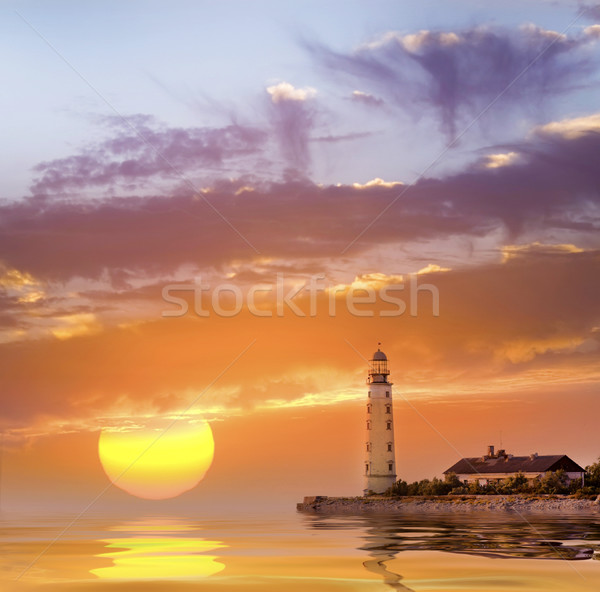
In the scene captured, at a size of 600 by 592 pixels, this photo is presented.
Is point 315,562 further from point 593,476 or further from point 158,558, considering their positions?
point 593,476

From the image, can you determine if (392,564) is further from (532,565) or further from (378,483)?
(378,483)

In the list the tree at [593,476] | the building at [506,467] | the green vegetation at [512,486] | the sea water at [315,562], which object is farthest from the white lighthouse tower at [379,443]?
the sea water at [315,562]

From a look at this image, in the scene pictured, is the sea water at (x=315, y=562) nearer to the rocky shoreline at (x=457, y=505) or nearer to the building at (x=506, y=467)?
the rocky shoreline at (x=457, y=505)

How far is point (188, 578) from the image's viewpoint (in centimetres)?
2597

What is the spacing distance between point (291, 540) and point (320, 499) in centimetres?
6447

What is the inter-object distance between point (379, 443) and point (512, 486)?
45.3 ft

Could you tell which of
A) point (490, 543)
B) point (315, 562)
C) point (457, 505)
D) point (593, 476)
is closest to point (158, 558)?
point (315, 562)

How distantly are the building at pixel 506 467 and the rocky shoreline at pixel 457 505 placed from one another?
35.8 ft

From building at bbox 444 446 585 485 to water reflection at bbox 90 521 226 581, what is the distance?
58.5 m

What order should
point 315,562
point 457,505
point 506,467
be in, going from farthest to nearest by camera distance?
point 506,467
point 457,505
point 315,562

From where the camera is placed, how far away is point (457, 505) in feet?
270

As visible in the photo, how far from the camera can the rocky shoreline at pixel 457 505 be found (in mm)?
73375

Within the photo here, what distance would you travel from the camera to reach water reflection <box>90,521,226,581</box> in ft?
88.6

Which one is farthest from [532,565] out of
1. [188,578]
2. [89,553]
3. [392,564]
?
[89,553]
